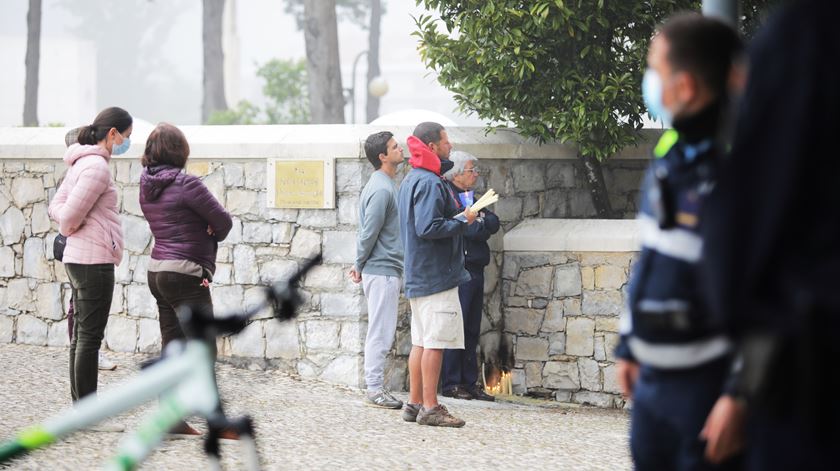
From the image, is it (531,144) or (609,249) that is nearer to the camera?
(609,249)

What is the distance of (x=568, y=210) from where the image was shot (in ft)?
36.9

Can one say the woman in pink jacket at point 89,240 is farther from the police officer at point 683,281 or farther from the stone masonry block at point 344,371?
the police officer at point 683,281

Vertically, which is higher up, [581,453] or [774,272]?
[774,272]

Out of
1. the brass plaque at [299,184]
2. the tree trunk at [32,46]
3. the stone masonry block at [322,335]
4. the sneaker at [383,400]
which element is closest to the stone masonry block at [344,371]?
the stone masonry block at [322,335]

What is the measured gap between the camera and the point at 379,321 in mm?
8383

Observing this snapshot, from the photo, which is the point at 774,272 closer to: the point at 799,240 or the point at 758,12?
the point at 799,240

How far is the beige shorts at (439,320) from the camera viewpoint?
24.9 ft

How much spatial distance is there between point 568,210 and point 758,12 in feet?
7.32

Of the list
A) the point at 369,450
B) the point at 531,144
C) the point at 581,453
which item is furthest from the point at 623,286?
the point at 369,450

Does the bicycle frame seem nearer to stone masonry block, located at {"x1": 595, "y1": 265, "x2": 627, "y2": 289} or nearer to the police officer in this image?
the police officer

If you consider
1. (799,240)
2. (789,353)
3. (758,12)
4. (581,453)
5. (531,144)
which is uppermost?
(758,12)

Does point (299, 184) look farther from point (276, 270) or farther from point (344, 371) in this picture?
point (344, 371)

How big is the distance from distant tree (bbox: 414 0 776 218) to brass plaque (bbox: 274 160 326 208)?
5.79 feet

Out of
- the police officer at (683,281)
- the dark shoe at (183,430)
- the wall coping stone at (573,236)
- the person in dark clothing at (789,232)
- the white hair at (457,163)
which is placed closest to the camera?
the person in dark clothing at (789,232)
